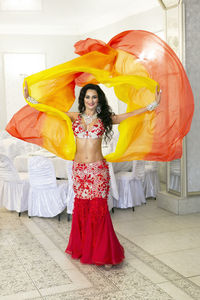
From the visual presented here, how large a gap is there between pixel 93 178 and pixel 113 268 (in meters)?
0.89

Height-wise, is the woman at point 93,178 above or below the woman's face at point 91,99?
below

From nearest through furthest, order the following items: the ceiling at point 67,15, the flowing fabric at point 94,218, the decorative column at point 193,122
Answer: the flowing fabric at point 94,218
the decorative column at point 193,122
the ceiling at point 67,15

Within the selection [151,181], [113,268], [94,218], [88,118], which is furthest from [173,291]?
[151,181]

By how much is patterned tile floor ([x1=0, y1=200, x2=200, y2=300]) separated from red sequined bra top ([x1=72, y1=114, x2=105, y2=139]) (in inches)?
50.0

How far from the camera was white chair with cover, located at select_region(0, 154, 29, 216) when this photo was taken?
233 inches

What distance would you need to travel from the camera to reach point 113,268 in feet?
12.5

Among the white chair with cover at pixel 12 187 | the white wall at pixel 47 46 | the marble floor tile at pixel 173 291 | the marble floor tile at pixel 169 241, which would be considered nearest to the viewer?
the marble floor tile at pixel 173 291

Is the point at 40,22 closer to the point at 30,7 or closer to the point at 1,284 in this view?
the point at 30,7

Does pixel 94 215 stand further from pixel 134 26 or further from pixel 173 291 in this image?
pixel 134 26

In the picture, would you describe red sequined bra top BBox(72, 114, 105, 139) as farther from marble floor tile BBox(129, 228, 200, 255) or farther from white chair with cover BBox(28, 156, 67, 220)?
white chair with cover BBox(28, 156, 67, 220)

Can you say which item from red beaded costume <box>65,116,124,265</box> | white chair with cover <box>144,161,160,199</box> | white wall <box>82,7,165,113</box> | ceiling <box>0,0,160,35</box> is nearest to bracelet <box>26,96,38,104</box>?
red beaded costume <box>65,116,124,265</box>

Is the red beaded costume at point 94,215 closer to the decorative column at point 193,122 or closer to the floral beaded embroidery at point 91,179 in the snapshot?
the floral beaded embroidery at point 91,179

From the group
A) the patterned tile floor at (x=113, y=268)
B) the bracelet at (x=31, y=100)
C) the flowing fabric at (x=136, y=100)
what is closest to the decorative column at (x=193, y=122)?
the patterned tile floor at (x=113, y=268)

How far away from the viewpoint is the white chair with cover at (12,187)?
19.4ft
